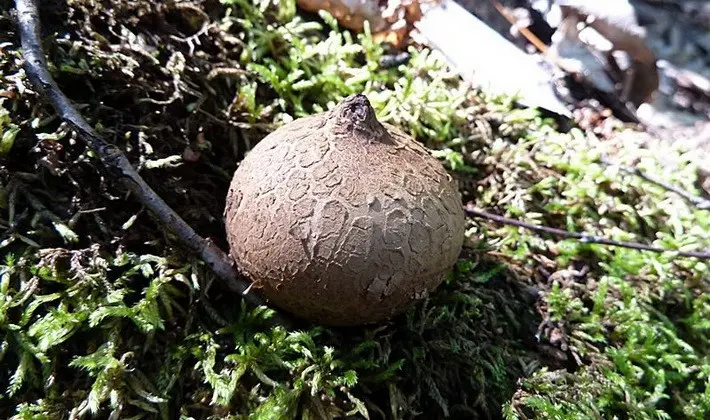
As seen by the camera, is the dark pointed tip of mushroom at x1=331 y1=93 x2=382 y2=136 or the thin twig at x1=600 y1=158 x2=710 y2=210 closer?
the dark pointed tip of mushroom at x1=331 y1=93 x2=382 y2=136

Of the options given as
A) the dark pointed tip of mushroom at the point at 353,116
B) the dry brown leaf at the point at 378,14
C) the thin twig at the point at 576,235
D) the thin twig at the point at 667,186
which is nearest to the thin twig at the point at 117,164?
the dark pointed tip of mushroom at the point at 353,116

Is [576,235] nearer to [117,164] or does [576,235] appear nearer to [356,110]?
[356,110]

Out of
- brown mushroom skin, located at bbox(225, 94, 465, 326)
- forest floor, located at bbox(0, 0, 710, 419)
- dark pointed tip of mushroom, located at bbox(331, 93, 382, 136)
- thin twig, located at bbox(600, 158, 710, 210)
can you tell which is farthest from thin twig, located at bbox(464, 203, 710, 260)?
dark pointed tip of mushroom, located at bbox(331, 93, 382, 136)

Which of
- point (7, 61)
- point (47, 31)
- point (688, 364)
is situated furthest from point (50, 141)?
point (688, 364)

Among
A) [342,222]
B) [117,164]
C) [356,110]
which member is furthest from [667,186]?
[117,164]

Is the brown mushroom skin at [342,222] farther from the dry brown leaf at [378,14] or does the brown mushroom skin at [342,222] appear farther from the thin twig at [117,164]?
the dry brown leaf at [378,14]

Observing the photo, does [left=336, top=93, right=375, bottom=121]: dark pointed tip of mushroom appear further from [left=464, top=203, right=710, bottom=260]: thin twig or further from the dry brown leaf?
the dry brown leaf
